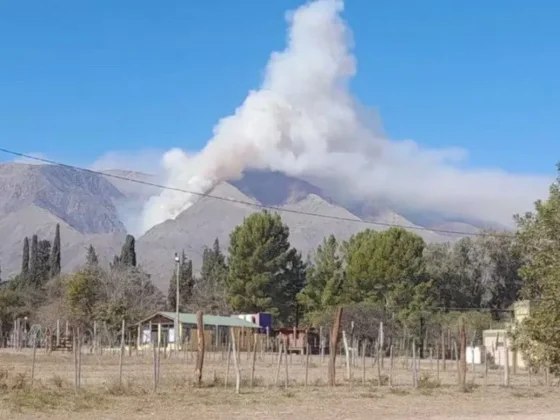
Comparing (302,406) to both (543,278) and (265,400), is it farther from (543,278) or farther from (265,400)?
(543,278)

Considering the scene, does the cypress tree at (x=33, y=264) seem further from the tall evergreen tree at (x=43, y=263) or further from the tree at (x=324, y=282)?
the tree at (x=324, y=282)

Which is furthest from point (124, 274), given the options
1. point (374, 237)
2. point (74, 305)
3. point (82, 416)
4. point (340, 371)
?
point (82, 416)

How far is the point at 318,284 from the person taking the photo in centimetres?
10319

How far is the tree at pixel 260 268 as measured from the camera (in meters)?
103

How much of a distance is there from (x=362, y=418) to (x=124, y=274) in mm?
83743

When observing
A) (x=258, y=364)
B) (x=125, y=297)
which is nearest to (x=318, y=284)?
(x=125, y=297)

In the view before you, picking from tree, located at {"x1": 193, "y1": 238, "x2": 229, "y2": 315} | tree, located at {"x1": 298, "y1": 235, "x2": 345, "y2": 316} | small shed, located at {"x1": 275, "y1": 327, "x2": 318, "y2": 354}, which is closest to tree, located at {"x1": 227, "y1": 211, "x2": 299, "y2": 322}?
tree, located at {"x1": 298, "y1": 235, "x2": 345, "y2": 316}

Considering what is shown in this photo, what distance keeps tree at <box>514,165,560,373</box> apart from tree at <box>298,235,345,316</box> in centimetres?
7571

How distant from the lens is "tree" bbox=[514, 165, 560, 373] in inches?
877

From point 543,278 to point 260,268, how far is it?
8140 centimetres

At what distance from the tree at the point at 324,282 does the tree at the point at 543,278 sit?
248 feet

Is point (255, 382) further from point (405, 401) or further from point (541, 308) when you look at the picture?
point (541, 308)

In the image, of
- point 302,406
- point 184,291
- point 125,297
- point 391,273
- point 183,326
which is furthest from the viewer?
Result: point 184,291

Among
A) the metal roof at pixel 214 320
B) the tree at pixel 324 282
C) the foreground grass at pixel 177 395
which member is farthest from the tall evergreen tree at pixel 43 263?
the foreground grass at pixel 177 395
